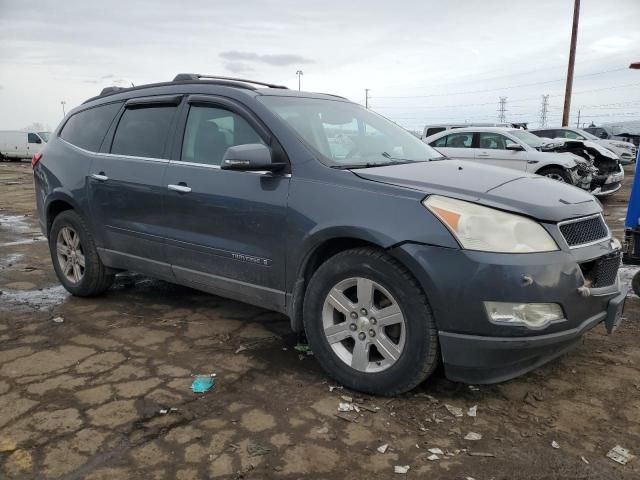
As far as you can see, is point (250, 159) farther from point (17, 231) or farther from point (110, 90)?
point (17, 231)

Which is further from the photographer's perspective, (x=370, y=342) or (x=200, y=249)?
(x=200, y=249)

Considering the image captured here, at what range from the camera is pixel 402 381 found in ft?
9.36

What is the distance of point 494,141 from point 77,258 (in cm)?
935

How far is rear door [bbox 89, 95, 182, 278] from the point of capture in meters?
4.01

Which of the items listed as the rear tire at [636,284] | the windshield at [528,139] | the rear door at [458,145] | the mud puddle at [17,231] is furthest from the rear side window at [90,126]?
the windshield at [528,139]

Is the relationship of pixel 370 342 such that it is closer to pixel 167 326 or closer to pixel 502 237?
pixel 502 237

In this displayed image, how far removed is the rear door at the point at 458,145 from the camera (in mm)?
11836

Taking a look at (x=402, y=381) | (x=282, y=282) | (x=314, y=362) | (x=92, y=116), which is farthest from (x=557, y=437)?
(x=92, y=116)

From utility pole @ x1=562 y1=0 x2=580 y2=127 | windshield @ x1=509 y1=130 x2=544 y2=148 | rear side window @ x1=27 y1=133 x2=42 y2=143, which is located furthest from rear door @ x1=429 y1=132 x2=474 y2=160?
rear side window @ x1=27 y1=133 x2=42 y2=143

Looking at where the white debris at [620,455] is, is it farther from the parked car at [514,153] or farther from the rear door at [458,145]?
the rear door at [458,145]

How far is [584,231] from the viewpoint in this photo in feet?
9.64

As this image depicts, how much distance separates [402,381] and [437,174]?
4.03 feet

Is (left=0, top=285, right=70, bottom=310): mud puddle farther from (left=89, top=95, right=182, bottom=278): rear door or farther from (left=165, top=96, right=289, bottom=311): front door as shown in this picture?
(left=165, top=96, right=289, bottom=311): front door

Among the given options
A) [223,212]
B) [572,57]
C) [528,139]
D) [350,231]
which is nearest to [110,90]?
[223,212]
